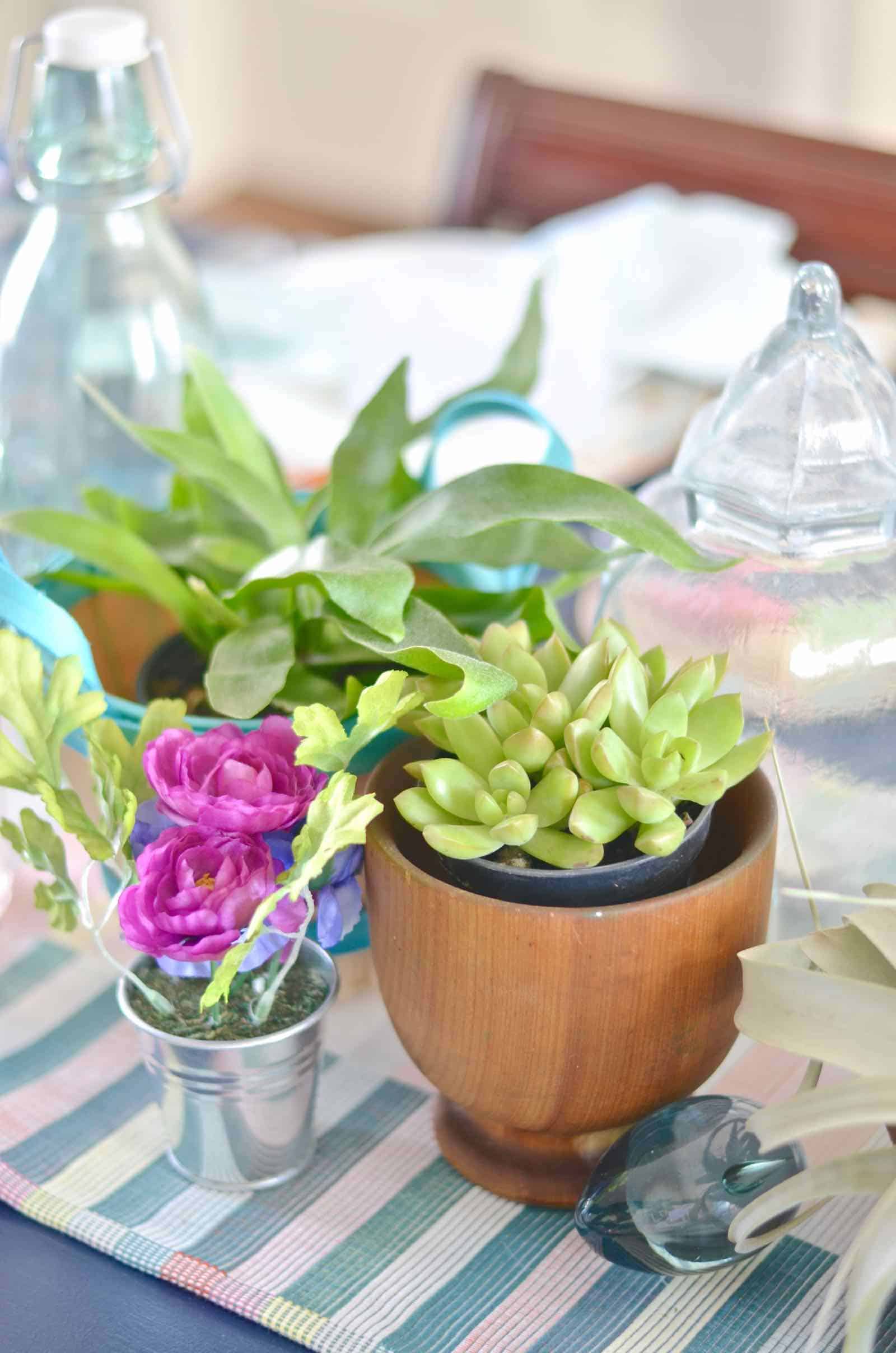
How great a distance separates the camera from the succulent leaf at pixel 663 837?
34 centimetres

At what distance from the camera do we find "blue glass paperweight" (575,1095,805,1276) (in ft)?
1.15

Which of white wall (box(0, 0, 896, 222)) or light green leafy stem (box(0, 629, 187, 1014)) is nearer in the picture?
light green leafy stem (box(0, 629, 187, 1014))

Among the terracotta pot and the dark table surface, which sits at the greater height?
the terracotta pot

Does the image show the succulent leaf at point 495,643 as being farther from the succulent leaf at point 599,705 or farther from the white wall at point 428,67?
the white wall at point 428,67

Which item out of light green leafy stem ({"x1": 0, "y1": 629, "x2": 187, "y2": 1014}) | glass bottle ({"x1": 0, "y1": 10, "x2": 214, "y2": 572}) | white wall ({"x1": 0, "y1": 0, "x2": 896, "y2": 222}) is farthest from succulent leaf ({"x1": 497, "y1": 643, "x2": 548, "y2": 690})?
white wall ({"x1": 0, "y1": 0, "x2": 896, "y2": 222})

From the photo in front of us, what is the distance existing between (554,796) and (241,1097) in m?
0.12

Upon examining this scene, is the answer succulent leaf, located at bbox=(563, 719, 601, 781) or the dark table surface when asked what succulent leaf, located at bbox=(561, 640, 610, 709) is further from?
the dark table surface

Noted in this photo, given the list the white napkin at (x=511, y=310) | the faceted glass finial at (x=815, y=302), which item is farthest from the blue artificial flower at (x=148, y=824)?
the white napkin at (x=511, y=310)

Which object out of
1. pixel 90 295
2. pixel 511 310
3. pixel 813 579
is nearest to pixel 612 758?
pixel 813 579

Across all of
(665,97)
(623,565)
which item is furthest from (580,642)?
(665,97)

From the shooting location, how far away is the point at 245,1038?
1.24ft

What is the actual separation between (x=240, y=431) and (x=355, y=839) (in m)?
0.22

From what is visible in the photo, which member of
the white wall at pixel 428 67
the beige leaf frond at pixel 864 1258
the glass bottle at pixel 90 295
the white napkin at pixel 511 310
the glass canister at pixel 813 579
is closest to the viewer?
the beige leaf frond at pixel 864 1258

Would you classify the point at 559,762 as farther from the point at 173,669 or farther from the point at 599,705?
Result: the point at 173,669
